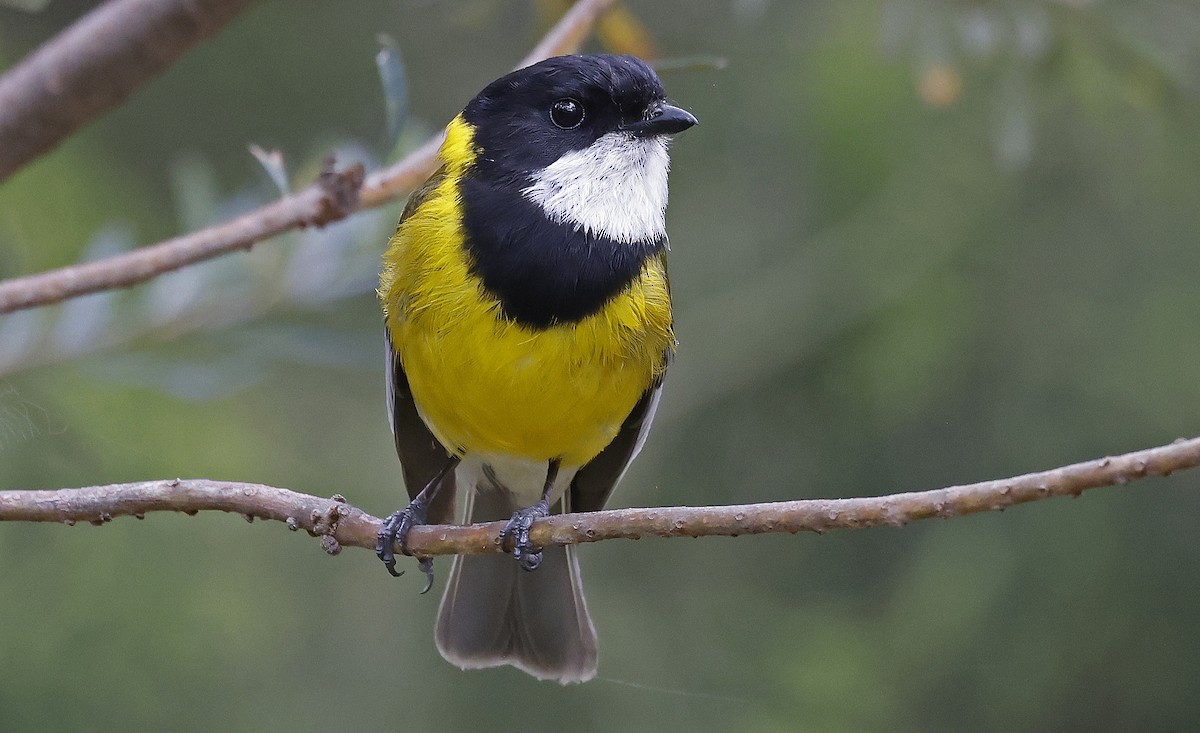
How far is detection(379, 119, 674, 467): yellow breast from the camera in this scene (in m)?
2.49

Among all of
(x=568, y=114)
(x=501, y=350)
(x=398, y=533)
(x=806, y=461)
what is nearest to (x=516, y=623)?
(x=398, y=533)

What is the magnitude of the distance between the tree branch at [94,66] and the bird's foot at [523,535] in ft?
3.15

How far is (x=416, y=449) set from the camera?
10.3 feet

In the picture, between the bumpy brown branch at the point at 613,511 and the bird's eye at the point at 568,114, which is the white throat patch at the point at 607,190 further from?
the bumpy brown branch at the point at 613,511

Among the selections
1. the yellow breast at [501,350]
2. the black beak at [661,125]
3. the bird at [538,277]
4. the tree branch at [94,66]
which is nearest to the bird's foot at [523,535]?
the bird at [538,277]

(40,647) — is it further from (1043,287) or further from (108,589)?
(1043,287)

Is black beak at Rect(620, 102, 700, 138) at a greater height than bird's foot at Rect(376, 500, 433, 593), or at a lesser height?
greater

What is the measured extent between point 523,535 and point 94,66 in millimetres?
1054

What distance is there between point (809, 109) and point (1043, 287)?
0.97 metres

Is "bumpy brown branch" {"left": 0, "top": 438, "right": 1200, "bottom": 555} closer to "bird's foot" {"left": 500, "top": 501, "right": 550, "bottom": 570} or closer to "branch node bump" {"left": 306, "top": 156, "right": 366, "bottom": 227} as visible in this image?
"bird's foot" {"left": 500, "top": 501, "right": 550, "bottom": 570}

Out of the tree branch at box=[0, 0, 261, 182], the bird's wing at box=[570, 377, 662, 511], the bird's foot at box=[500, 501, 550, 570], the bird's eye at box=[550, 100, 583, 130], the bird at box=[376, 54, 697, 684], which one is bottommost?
the bird's wing at box=[570, 377, 662, 511]

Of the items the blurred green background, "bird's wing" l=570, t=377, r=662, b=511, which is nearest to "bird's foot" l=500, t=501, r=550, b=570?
"bird's wing" l=570, t=377, r=662, b=511

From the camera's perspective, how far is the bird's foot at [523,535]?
2.10 metres

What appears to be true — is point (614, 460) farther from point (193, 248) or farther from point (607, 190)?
point (193, 248)
